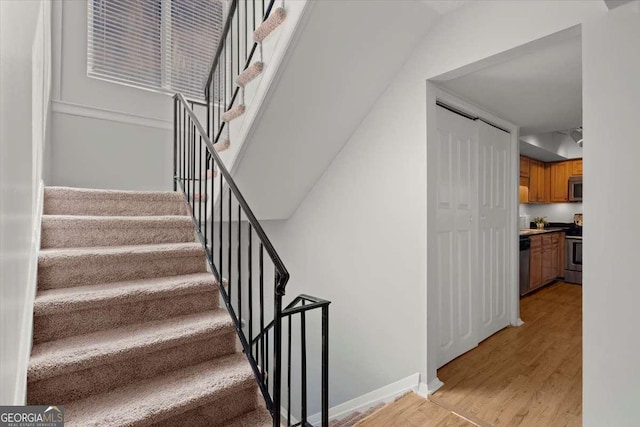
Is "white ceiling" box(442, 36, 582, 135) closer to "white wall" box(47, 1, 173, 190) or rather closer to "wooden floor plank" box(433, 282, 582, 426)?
"wooden floor plank" box(433, 282, 582, 426)

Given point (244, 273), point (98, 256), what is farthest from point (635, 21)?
point (244, 273)

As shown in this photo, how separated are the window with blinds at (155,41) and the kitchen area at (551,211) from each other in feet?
14.8

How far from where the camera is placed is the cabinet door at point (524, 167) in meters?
5.60

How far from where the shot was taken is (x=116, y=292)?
1.85 metres

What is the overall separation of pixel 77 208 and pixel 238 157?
1208 millimetres

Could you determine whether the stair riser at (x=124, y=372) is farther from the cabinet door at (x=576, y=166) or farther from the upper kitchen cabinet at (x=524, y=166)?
the cabinet door at (x=576, y=166)

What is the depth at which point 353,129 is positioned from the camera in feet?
9.45

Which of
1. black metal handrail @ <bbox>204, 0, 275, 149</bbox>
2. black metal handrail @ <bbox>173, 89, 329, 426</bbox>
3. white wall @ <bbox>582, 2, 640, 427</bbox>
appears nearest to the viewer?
white wall @ <bbox>582, 2, 640, 427</bbox>

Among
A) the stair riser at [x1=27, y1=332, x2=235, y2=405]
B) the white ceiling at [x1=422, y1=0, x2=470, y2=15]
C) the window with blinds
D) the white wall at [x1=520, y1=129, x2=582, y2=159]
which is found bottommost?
the stair riser at [x1=27, y1=332, x2=235, y2=405]

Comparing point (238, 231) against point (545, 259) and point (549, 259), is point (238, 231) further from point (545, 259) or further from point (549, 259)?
point (549, 259)

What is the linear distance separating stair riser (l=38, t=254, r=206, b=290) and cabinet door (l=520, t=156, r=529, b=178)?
5431mm

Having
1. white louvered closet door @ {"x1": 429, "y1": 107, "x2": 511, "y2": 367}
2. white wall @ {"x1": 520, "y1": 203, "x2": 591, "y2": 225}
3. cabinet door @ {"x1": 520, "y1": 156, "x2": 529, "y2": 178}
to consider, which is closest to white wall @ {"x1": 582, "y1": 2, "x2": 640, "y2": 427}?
white louvered closet door @ {"x1": 429, "y1": 107, "x2": 511, "y2": 367}

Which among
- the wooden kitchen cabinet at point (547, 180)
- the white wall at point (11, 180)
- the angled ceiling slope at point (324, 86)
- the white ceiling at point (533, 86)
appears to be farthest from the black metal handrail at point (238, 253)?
the wooden kitchen cabinet at point (547, 180)

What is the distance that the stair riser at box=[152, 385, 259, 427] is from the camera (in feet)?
5.18
